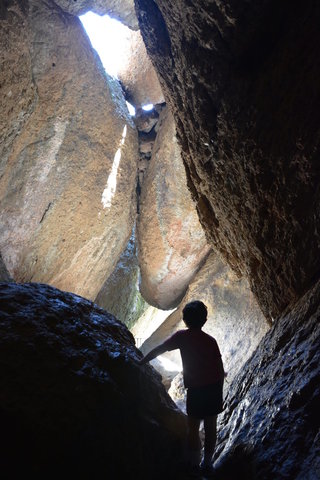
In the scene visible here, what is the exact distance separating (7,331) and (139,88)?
937 centimetres

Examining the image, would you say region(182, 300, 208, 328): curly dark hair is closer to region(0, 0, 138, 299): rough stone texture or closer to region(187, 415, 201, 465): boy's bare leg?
region(187, 415, 201, 465): boy's bare leg

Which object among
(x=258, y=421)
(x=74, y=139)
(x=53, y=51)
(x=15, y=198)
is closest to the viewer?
(x=258, y=421)

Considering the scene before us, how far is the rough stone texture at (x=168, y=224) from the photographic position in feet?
30.6

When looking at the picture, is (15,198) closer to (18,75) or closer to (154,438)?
(18,75)

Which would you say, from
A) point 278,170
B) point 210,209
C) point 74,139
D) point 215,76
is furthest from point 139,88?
point 278,170

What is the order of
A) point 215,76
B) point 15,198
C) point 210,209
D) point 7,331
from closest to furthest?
point 7,331, point 215,76, point 210,209, point 15,198

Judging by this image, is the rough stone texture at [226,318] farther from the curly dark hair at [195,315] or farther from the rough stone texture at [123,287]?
the curly dark hair at [195,315]

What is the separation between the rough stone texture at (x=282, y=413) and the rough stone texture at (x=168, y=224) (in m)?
6.47

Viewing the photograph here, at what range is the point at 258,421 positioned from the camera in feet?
7.17

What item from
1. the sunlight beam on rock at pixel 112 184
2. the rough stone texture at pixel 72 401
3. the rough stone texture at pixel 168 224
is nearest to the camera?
the rough stone texture at pixel 72 401

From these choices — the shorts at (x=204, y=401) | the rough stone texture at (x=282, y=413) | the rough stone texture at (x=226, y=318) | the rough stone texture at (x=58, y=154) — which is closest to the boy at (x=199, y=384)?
the shorts at (x=204, y=401)

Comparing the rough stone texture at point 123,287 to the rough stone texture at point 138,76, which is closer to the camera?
the rough stone texture at point 138,76

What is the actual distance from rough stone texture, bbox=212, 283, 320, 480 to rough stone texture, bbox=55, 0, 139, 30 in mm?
7311

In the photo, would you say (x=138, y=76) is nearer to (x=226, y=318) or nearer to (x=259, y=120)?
(x=226, y=318)
